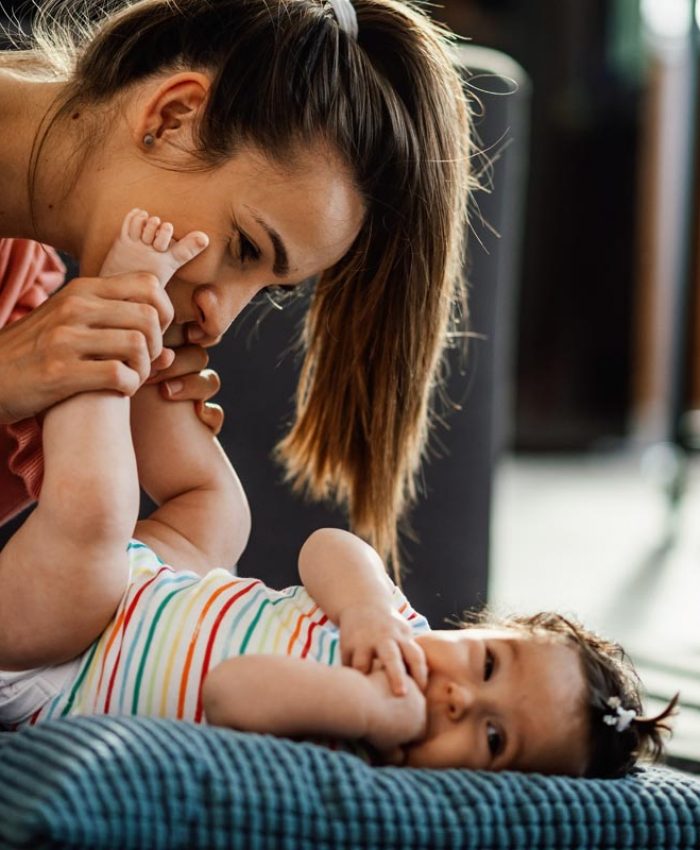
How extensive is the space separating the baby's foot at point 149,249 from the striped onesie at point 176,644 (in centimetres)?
26

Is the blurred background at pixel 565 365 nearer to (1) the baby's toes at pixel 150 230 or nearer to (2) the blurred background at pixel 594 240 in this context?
(2) the blurred background at pixel 594 240

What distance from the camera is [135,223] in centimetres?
100

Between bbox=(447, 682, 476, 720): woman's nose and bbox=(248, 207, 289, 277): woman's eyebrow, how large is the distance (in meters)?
0.40

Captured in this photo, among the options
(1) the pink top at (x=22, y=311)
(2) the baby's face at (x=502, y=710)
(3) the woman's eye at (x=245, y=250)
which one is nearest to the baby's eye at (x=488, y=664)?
(2) the baby's face at (x=502, y=710)

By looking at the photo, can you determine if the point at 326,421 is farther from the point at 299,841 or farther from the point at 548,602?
the point at 548,602

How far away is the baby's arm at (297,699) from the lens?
0.83 meters

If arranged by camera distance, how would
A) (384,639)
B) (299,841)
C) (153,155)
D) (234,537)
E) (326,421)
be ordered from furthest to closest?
(326,421)
(234,537)
(153,155)
(384,639)
(299,841)

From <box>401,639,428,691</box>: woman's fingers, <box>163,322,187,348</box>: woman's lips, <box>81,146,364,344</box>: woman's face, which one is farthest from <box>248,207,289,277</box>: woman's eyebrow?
<box>401,639,428,691</box>: woman's fingers

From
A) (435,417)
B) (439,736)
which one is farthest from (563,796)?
(435,417)

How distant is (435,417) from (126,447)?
2.05ft

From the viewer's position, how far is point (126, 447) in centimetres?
93

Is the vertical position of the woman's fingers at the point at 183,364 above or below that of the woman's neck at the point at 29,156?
below

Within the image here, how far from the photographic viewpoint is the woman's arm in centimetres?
116

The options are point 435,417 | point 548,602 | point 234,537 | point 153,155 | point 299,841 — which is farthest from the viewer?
point 548,602
